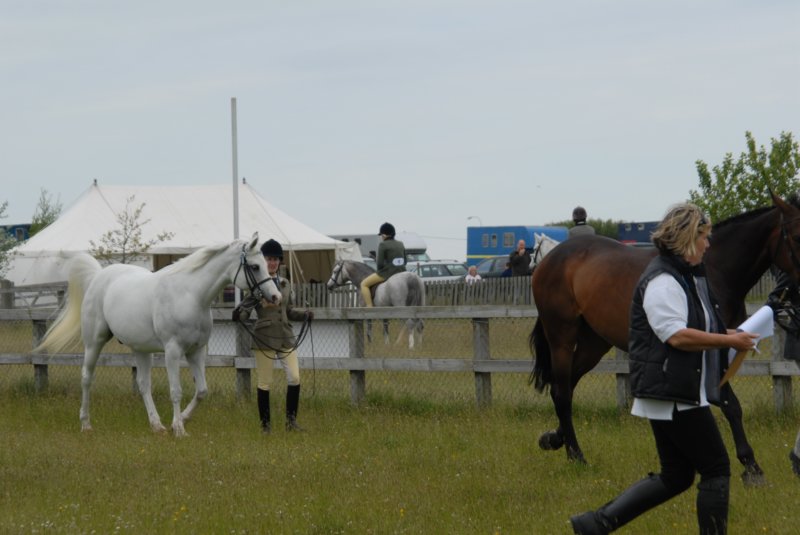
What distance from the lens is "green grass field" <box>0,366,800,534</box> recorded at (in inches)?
288

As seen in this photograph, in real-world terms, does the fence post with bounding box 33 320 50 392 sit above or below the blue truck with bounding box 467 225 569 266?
above

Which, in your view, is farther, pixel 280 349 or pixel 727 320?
pixel 280 349

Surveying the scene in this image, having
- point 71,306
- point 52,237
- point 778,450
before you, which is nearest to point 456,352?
point 71,306

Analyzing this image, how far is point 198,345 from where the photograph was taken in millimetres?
11891

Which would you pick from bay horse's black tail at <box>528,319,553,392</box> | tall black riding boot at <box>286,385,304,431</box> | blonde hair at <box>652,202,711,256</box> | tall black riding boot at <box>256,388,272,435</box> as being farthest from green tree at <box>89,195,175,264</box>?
blonde hair at <box>652,202,711,256</box>

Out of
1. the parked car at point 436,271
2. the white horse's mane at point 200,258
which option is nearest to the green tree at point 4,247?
the parked car at point 436,271

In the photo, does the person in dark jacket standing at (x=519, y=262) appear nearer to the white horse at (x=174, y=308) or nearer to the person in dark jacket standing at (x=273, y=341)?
the white horse at (x=174, y=308)

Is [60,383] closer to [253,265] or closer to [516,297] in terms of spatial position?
[253,265]

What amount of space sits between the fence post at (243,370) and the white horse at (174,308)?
1.69 m

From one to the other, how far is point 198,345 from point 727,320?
19.0 ft

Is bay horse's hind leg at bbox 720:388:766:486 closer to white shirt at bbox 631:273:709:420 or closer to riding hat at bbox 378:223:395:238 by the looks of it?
white shirt at bbox 631:273:709:420

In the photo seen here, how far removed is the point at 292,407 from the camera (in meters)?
11.7

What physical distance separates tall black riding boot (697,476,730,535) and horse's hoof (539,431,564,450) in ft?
12.3

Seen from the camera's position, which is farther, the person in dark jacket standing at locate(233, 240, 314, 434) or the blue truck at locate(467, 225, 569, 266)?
the blue truck at locate(467, 225, 569, 266)
